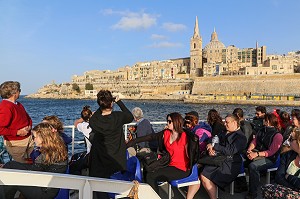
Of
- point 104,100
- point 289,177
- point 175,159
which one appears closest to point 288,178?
point 289,177

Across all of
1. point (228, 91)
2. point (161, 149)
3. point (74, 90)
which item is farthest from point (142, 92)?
point (161, 149)

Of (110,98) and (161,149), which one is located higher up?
(110,98)

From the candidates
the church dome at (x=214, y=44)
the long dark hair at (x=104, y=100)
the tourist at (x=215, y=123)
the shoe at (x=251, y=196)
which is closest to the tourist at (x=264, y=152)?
the shoe at (x=251, y=196)

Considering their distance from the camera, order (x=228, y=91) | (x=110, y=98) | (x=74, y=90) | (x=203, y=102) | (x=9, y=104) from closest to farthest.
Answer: (x=110, y=98) < (x=9, y=104) < (x=203, y=102) < (x=228, y=91) < (x=74, y=90)

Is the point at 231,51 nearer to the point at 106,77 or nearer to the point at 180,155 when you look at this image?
the point at 106,77

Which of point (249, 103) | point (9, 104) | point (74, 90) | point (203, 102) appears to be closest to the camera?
point (9, 104)

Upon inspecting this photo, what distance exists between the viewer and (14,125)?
112 inches

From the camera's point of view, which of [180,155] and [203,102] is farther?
[203,102]

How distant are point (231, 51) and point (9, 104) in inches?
3201

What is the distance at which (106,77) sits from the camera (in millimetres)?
97938

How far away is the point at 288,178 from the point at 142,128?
191cm

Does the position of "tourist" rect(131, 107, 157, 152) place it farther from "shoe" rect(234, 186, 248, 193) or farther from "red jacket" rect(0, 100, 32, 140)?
"red jacket" rect(0, 100, 32, 140)

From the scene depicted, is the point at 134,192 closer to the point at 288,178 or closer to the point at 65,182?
the point at 65,182

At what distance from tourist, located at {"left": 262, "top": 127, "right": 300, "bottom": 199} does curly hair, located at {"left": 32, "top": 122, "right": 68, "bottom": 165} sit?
1.63 m
